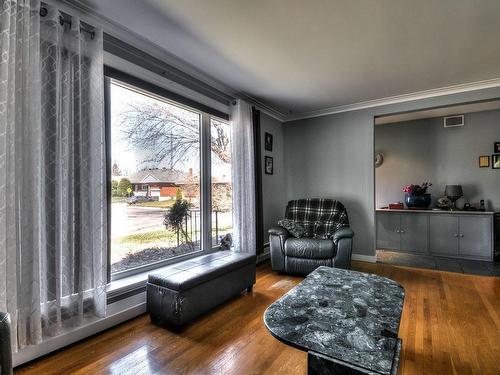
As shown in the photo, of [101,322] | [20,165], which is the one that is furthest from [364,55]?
[101,322]

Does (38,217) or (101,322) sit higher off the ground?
(38,217)

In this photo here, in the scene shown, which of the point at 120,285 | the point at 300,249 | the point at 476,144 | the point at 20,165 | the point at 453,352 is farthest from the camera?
the point at 476,144

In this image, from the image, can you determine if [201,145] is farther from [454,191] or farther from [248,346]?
[454,191]

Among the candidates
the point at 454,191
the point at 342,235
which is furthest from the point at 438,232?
the point at 342,235

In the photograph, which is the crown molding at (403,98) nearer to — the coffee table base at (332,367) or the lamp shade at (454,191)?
the lamp shade at (454,191)

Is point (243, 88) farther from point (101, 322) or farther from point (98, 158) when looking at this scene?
point (101, 322)

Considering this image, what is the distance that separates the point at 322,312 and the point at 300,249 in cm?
193

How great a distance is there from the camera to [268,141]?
4.41 metres

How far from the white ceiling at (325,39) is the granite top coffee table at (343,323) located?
1.96m

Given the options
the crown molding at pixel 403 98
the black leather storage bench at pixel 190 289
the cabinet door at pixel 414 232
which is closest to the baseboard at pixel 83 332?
the black leather storage bench at pixel 190 289

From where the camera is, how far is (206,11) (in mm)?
1952

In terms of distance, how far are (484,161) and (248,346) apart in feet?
16.1

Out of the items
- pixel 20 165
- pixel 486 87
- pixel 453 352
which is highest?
pixel 486 87

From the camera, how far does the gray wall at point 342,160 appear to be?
409 centimetres
